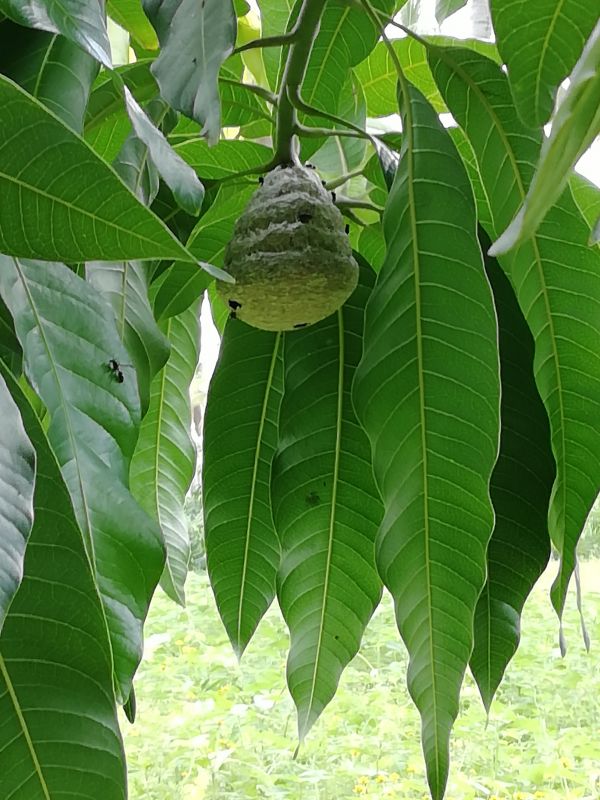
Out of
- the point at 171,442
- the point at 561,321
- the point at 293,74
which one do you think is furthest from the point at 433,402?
the point at 171,442

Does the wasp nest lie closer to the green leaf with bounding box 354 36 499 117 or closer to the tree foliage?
the tree foliage

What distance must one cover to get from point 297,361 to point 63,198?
10.1 inches

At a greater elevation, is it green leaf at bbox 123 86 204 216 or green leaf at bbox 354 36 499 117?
green leaf at bbox 354 36 499 117

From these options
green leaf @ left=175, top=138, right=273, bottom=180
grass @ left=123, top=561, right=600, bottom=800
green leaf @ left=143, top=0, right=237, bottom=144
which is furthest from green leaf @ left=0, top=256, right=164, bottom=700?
grass @ left=123, top=561, right=600, bottom=800

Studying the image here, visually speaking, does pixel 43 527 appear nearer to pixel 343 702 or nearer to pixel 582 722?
pixel 343 702

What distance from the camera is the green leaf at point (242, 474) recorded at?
0.58m

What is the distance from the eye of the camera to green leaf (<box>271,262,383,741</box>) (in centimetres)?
53

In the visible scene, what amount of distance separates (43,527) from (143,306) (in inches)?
6.2

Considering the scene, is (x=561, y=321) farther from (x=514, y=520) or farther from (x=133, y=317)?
(x=133, y=317)

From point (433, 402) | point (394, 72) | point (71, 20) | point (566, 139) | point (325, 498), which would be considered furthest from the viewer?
point (394, 72)

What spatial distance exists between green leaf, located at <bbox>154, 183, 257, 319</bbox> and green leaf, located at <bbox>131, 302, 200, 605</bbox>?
0.21 feet

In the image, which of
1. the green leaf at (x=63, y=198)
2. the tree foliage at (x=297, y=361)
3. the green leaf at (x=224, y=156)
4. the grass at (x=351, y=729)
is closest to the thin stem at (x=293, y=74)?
the tree foliage at (x=297, y=361)

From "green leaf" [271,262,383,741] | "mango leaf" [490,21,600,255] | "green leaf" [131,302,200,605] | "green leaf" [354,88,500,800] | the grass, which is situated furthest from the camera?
the grass

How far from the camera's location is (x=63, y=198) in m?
0.29
